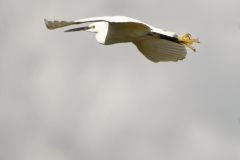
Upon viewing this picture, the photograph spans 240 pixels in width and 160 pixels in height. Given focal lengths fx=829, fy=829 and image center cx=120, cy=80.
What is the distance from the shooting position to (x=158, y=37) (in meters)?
16.3

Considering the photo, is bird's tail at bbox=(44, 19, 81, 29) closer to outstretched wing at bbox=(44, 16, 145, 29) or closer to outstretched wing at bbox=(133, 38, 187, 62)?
outstretched wing at bbox=(44, 16, 145, 29)

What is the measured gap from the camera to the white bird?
15.7m

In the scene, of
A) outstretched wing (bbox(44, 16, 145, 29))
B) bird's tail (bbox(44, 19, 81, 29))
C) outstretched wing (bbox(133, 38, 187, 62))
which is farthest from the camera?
outstretched wing (bbox(133, 38, 187, 62))

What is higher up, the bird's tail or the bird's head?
the bird's head

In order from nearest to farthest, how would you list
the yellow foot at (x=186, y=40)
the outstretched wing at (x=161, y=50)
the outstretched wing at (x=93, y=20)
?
the outstretched wing at (x=93, y=20)
the yellow foot at (x=186, y=40)
the outstretched wing at (x=161, y=50)

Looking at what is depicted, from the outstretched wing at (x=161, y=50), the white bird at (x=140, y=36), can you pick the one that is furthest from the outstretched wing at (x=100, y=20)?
the outstretched wing at (x=161, y=50)

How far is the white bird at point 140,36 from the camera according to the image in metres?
15.7

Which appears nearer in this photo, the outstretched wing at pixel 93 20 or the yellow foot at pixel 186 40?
the outstretched wing at pixel 93 20

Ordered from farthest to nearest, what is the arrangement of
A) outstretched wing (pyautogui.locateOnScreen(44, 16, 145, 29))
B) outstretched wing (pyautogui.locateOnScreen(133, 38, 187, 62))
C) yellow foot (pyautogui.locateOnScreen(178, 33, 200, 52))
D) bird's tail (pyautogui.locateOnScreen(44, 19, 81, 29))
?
outstretched wing (pyautogui.locateOnScreen(133, 38, 187, 62)), yellow foot (pyautogui.locateOnScreen(178, 33, 200, 52)), bird's tail (pyautogui.locateOnScreen(44, 19, 81, 29)), outstretched wing (pyautogui.locateOnScreen(44, 16, 145, 29))

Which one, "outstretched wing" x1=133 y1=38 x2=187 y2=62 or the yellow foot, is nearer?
the yellow foot

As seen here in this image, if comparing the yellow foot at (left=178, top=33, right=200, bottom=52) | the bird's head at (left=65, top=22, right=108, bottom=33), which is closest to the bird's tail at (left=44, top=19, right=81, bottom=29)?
the bird's head at (left=65, top=22, right=108, bottom=33)

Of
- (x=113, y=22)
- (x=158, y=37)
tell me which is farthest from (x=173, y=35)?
(x=113, y=22)

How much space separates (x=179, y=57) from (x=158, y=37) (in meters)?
1.34

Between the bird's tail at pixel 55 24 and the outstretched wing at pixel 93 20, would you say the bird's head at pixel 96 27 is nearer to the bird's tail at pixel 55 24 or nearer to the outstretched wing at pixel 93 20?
the outstretched wing at pixel 93 20
